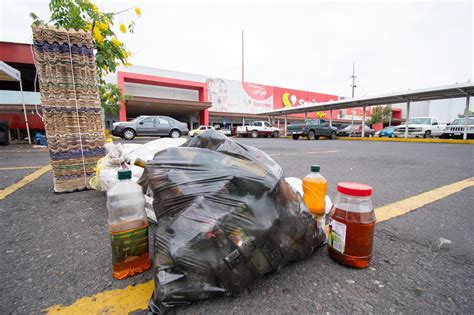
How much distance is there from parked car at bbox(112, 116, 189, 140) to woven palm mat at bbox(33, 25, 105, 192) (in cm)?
892

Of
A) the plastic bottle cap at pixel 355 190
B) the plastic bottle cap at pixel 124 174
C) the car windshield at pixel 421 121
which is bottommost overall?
the plastic bottle cap at pixel 355 190

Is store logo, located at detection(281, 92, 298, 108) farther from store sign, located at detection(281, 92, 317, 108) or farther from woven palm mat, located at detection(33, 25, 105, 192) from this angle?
woven palm mat, located at detection(33, 25, 105, 192)

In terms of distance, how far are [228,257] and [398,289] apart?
2.33 feet

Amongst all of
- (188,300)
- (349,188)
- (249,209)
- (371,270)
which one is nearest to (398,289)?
(371,270)

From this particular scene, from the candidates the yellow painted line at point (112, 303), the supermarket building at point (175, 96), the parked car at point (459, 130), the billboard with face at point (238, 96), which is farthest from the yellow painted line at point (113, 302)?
the billboard with face at point (238, 96)

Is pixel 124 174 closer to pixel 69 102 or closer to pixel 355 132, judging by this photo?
pixel 69 102

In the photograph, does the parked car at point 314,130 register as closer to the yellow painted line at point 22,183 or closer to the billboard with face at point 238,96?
the billboard with face at point 238,96

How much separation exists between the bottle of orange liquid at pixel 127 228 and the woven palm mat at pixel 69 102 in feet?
5.07

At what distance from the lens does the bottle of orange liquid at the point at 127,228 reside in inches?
35.0

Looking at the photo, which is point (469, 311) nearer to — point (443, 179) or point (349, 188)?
point (349, 188)

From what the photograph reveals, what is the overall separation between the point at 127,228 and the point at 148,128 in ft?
35.3

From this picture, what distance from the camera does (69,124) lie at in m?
2.02

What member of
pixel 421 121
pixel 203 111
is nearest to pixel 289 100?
pixel 203 111

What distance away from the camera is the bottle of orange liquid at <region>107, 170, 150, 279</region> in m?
0.89
